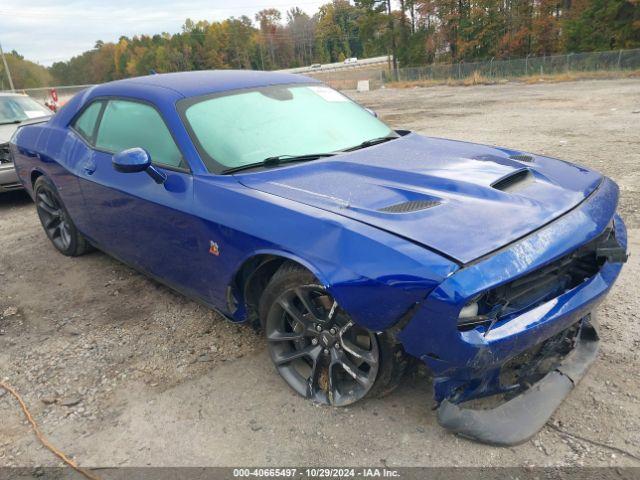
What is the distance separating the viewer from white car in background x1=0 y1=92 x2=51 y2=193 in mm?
6270

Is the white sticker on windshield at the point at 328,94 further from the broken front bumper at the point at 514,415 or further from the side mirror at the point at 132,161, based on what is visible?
the broken front bumper at the point at 514,415

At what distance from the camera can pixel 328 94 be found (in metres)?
3.60

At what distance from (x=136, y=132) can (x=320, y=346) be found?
6.36 ft

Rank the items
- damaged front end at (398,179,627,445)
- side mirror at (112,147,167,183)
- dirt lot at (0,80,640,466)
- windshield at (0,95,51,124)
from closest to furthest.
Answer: damaged front end at (398,179,627,445) < dirt lot at (0,80,640,466) < side mirror at (112,147,167,183) < windshield at (0,95,51,124)

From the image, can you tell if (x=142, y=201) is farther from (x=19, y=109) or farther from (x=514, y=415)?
(x=19, y=109)

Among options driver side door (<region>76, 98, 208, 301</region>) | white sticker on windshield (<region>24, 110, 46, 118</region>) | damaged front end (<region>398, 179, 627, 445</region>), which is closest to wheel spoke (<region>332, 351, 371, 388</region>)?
damaged front end (<region>398, 179, 627, 445</region>)

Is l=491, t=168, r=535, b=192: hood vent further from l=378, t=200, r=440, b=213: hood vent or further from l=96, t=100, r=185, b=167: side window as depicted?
l=96, t=100, r=185, b=167: side window

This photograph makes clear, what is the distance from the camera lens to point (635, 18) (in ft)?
102

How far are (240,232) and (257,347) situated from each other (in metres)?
0.88

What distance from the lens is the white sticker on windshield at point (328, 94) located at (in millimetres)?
3531

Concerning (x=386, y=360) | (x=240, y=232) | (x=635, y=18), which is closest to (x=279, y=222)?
(x=240, y=232)

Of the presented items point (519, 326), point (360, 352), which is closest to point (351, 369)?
point (360, 352)

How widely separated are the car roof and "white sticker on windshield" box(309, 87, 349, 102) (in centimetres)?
14

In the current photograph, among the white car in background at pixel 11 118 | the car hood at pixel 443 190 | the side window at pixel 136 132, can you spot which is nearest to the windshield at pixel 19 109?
the white car in background at pixel 11 118
